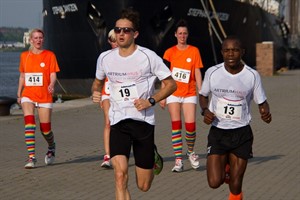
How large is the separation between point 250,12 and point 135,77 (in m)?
30.8

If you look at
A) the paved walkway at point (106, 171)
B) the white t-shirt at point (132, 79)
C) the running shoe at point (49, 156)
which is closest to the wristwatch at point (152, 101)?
the white t-shirt at point (132, 79)

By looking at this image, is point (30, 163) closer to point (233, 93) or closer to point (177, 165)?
point (177, 165)

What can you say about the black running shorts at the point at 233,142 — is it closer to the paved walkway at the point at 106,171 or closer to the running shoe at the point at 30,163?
the paved walkway at the point at 106,171

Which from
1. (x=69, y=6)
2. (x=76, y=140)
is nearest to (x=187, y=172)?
(x=76, y=140)

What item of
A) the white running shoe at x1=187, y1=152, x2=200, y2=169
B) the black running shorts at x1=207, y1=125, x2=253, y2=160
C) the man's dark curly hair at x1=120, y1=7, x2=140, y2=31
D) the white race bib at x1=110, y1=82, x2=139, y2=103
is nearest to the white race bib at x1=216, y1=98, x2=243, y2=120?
the black running shorts at x1=207, y1=125, x2=253, y2=160

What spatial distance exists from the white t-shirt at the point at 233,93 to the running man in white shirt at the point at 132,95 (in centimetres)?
39

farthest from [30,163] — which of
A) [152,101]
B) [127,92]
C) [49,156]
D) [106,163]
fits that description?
[152,101]

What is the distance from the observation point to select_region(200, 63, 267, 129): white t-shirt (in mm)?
6910

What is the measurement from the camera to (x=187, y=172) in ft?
31.7

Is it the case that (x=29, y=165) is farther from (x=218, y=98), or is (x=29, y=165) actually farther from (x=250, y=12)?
(x=250, y=12)

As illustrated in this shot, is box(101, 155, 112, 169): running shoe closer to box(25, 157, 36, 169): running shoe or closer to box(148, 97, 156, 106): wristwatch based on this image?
box(25, 157, 36, 169): running shoe

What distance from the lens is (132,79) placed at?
22.1ft

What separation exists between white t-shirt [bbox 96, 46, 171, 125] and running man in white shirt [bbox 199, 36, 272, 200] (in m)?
0.51

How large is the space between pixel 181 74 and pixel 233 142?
3143 mm
